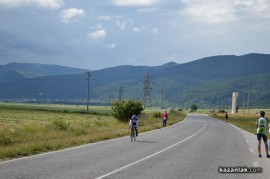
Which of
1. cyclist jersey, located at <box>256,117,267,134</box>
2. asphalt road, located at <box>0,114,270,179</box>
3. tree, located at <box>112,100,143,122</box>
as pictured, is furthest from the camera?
tree, located at <box>112,100,143,122</box>

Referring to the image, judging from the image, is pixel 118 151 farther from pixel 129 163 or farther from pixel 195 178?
pixel 195 178

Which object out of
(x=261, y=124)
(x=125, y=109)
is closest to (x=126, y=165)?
(x=261, y=124)

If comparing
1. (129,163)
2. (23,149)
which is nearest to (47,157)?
(23,149)

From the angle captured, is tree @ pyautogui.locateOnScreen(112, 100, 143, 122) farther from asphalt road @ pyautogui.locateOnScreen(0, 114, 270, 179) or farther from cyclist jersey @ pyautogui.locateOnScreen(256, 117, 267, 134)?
cyclist jersey @ pyautogui.locateOnScreen(256, 117, 267, 134)

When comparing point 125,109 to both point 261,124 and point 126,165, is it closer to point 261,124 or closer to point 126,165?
point 261,124

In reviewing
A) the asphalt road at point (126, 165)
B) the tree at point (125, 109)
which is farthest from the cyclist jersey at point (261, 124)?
→ the tree at point (125, 109)

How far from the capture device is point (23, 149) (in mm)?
17422

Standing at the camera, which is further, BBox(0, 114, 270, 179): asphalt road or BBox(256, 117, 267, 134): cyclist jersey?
BBox(256, 117, 267, 134): cyclist jersey

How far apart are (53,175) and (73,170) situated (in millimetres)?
1095

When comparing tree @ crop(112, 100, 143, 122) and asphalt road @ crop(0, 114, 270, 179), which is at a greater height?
tree @ crop(112, 100, 143, 122)

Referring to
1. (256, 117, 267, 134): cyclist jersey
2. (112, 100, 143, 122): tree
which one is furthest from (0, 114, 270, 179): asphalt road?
(112, 100, 143, 122): tree

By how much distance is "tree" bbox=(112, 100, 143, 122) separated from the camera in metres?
52.2

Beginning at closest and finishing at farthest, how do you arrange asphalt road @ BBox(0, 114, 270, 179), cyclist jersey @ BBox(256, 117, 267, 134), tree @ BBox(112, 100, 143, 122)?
asphalt road @ BBox(0, 114, 270, 179) → cyclist jersey @ BBox(256, 117, 267, 134) → tree @ BBox(112, 100, 143, 122)

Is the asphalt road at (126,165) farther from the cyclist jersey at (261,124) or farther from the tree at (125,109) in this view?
the tree at (125,109)
